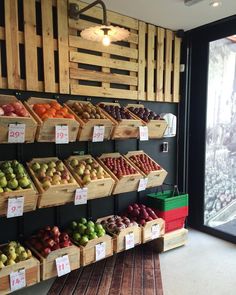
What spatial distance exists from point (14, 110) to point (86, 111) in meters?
0.66

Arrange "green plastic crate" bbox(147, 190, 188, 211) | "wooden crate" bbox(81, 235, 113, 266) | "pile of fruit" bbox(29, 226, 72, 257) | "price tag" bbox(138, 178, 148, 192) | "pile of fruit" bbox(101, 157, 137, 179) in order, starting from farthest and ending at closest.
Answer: "green plastic crate" bbox(147, 190, 188, 211), "price tag" bbox(138, 178, 148, 192), "pile of fruit" bbox(101, 157, 137, 179), "wooden crate" bbox(81, 235, 113, 266), "pile of fruit" bbox(29, 226, 72, 257)

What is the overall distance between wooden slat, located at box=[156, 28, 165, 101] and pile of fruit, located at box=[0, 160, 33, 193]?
1.97m

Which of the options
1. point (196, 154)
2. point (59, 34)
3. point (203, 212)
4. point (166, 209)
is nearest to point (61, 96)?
point (59, 34)

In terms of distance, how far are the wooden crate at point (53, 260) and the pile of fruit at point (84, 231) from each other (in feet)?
0.39

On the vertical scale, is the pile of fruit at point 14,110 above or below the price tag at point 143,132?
above

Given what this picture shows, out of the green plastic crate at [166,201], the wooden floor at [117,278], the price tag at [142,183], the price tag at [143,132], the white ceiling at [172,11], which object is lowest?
the wooden floor at [117,278]

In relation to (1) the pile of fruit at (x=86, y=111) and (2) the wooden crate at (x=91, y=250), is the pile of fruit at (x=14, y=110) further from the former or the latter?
(2) the wooden crate at (x=91, y=250)

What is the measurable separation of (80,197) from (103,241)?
52cm

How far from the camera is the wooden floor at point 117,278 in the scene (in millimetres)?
2438

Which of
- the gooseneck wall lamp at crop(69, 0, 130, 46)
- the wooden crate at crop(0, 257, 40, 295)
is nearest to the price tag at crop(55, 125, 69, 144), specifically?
the gooseneck wall lamp at crop(69, 0, 130, 46)

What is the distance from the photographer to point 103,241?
2.52 meters

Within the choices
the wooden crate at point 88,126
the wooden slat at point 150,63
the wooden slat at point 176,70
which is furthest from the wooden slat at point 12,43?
the wooden slat at point 176,70

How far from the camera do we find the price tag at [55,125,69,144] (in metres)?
2.21

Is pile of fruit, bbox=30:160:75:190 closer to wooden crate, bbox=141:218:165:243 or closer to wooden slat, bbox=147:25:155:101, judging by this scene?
wooden crate, bbox=141:218:165:243
